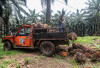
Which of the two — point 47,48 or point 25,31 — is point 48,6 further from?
point 47,48

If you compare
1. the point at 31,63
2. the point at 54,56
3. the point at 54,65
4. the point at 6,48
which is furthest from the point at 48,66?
the point at 6,48

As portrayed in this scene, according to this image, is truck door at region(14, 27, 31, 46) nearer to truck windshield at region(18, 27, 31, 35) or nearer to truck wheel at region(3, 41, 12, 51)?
truck windshield at region(18, 27, 31, 35)

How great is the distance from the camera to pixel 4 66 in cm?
451

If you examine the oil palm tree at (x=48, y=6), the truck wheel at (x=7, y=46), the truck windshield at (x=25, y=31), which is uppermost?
the oil palm tree at (x=48, y=6)

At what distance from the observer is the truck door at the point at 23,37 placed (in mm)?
6758

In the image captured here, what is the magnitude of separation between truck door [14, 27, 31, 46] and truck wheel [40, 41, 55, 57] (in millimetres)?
1087

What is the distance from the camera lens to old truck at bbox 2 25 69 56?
605 centimetres

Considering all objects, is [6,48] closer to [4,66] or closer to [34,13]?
[4,66]

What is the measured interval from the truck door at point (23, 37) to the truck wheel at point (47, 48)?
1087mm

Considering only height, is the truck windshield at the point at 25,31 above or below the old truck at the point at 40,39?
above

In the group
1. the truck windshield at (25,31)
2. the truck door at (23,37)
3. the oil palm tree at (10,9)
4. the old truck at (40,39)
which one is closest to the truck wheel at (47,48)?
the old truck at (40,39)

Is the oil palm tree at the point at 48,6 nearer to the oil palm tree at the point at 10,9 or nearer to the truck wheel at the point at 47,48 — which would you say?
the oil palm tree at the point at 10,9

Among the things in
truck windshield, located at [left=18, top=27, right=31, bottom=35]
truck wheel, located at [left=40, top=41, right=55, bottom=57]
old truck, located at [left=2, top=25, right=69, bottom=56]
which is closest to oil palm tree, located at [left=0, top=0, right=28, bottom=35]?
truck windshield, located at [left=18, top=27, right=31, bottom=35]

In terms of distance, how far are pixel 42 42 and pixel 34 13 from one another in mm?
28144
